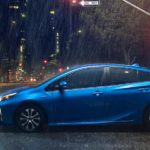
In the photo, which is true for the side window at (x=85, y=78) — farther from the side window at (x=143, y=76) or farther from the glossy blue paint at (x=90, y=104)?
the side window at (x=143, y=76)

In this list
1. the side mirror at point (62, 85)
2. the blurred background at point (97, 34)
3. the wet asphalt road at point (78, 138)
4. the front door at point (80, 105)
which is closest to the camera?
the wet asphalt road at point (78, 138)

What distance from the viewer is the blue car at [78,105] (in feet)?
30.8

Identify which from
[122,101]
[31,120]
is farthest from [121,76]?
[31,120]

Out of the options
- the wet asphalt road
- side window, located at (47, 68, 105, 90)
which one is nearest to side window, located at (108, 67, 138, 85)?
side window, located at (47, 68, 105, 90)

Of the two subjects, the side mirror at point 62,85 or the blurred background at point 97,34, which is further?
the blurred background at point 97,34

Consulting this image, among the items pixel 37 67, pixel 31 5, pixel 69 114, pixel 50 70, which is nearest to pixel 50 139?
pixel 69 114

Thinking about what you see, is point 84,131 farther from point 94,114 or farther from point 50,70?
point 50,70

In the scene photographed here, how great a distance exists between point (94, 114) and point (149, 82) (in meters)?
1.36

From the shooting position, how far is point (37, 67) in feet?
427

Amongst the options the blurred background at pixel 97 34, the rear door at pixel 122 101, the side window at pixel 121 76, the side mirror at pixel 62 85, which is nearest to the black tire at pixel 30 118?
the side mirror at pixel 62 85

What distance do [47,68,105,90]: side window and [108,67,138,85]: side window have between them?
20 centimetres

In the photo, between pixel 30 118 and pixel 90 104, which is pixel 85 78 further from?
pixel 30 118

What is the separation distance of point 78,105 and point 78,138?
0.85 meters

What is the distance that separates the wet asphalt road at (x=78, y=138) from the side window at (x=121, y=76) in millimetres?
1053
